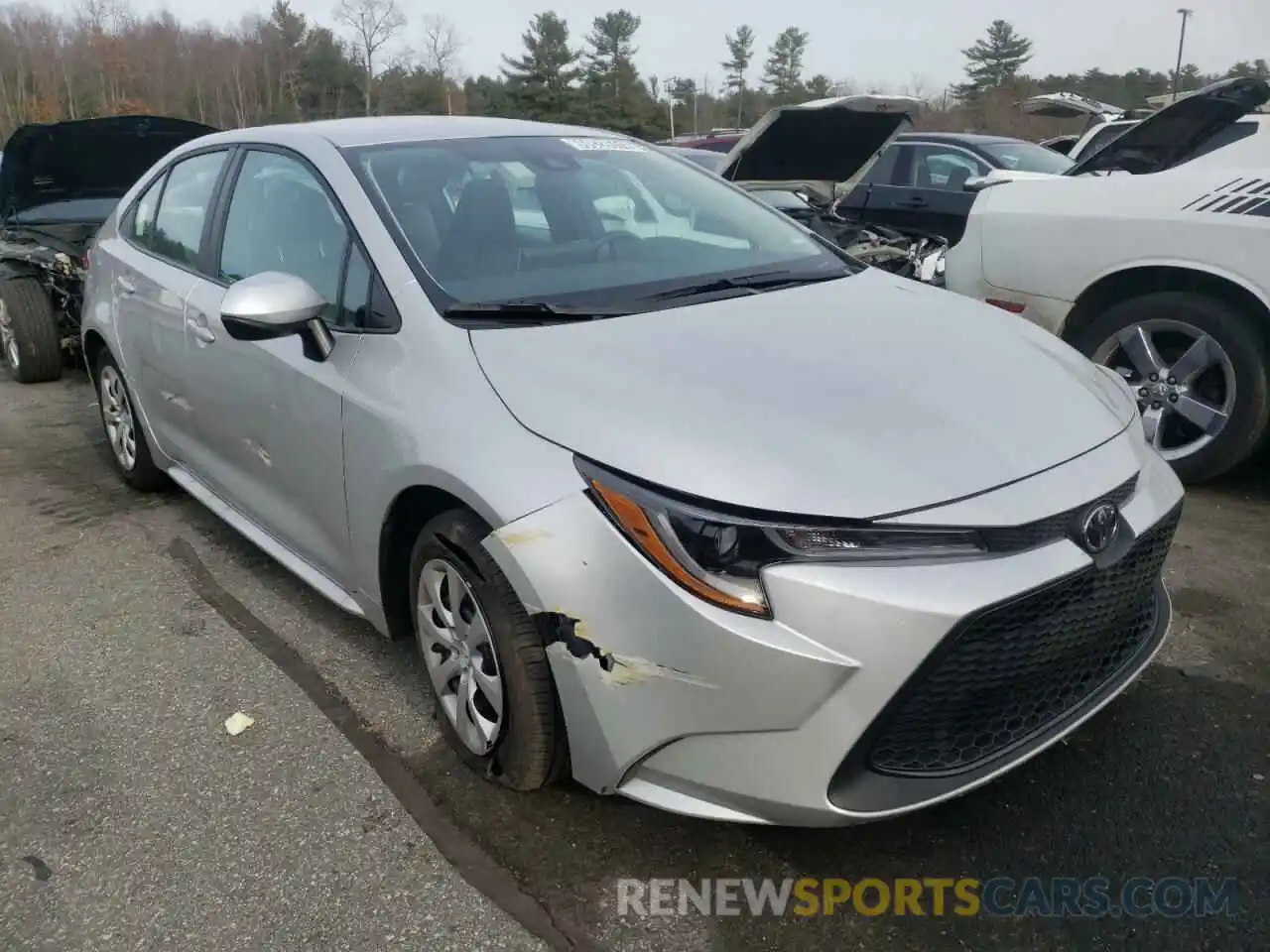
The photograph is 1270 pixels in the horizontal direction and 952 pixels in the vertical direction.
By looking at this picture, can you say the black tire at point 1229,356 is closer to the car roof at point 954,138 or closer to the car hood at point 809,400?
the car hood at point 809,400

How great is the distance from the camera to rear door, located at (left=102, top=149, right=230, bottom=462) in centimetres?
368

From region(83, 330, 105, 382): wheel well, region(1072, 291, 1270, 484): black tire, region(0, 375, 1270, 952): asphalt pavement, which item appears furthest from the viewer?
region(83, 330, 105, 382): wheel well

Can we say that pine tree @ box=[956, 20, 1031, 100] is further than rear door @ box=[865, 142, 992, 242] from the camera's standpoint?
Yes

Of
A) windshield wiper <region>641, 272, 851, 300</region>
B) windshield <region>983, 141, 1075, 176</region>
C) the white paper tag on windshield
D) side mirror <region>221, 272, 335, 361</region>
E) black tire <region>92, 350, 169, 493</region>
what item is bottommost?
black tire <region>92, 350, 169, 493</region>

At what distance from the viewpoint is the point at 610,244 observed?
298 cm

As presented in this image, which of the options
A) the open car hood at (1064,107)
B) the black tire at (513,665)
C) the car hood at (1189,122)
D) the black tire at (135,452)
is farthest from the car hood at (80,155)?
the open car hood at (1064,107)

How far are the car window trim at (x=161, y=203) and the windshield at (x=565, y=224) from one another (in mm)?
919

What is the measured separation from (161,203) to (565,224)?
2100 millimetres

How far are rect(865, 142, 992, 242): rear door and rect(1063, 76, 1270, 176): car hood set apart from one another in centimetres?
362

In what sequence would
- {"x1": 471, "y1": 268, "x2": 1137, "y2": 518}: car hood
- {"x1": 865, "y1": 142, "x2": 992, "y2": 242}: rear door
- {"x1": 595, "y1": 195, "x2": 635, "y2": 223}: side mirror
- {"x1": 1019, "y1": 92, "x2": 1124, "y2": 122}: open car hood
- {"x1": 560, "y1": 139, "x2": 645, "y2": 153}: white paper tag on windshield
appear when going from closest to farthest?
{"x1": 471, "y1": 268, "x2": 1137, "y2": 518}: car hood
{"x1": 595, "y1": 195, "x2": 635, "y2": 223}: side mirror
{"x1": 560, "y1": 139, "x2": 645, "y2": 153}: white paper tag on windshield
{"x1": 865, "y1": 142, "x2": 992, "y2": 242}: rear door
{"x1": 1019, "y1": 92, "x2": 1124, "y2": 122}: open car hood

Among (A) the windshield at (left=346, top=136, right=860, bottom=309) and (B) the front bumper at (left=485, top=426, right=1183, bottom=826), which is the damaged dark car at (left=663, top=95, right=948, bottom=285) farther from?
(B) the front bumper at (left=485, top=426, right=1183, bottom=826)

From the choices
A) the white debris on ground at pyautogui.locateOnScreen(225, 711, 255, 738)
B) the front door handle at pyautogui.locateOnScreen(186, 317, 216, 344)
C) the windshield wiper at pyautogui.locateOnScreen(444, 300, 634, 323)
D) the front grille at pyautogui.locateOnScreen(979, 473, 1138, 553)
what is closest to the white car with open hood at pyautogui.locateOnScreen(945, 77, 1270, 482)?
the front grille at pyautogui.locateOnScreen(979, 473, 1138, 553)

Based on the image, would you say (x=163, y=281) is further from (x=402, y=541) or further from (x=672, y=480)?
(x=672, y=480)

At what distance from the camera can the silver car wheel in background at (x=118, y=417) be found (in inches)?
177
